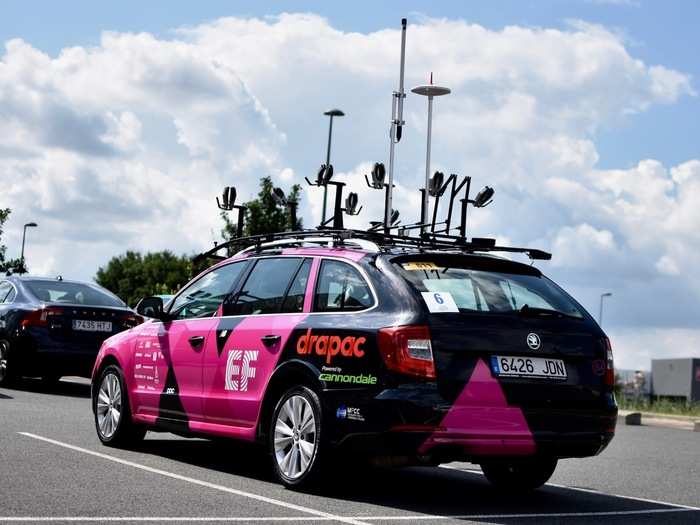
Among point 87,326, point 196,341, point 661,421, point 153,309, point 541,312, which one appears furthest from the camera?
point 661,421

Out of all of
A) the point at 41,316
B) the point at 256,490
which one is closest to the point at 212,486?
the point at 256,490

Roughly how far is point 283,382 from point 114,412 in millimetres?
2806

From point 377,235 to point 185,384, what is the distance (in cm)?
215

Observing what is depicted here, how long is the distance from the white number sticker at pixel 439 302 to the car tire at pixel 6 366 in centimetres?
1107

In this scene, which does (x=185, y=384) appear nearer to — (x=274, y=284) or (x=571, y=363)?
(x=274, y=284)

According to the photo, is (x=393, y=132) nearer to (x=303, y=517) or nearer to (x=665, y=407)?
(x=665, y=407)

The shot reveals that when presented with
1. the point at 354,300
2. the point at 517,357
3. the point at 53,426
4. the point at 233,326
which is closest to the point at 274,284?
the point at 233,326

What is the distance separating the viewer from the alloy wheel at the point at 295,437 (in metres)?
8.55

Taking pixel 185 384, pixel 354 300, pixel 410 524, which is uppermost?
pixel 354 300

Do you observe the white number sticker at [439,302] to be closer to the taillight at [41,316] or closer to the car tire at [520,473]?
the car tire at [520,473]

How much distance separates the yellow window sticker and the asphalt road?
1463 millimetres

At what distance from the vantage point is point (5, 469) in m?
8.97

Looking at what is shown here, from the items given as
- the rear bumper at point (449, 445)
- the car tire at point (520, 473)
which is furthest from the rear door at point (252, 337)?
the car tire at point (520, 473)

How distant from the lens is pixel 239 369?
945 centimetres
